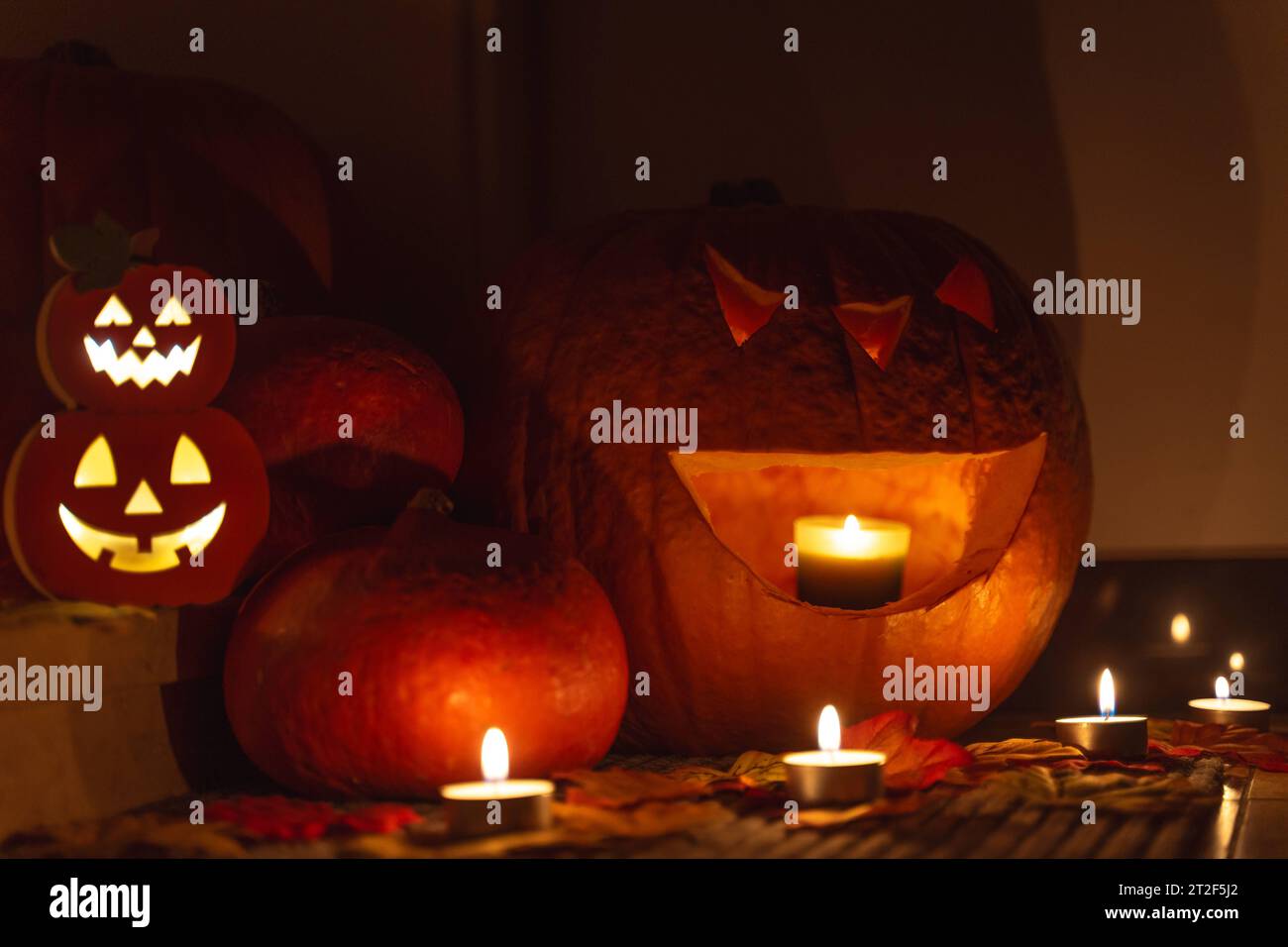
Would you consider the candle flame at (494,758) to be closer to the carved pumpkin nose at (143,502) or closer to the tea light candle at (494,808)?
the tea light candle at (494,808)

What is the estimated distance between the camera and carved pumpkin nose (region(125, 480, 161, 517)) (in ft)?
6.25

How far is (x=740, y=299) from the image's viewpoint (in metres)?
2.14

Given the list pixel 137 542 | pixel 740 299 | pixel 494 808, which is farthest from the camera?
pixel 740 299

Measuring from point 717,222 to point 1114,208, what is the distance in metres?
0.87

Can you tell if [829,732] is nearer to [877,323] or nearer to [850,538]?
[850,538]

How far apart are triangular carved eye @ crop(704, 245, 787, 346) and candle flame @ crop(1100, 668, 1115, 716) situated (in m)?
0.67

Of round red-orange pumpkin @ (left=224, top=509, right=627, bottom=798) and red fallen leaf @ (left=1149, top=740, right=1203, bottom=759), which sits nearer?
round red-orange pumpkin @ (left=224, top=509, right=627, bottom=798)

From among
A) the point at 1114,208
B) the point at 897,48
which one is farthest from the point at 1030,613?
the point at 897,48

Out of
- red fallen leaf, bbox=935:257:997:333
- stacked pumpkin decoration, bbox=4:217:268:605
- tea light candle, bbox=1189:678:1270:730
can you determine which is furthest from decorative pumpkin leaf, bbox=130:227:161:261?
tea light candle, bbox=1189:678:1270:730

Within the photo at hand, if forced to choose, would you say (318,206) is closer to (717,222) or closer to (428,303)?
(428,303)

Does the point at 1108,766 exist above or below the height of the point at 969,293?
below

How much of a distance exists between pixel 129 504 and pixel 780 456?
839 millimetres

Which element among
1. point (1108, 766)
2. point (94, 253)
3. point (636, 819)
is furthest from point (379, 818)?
point (1108, 766)

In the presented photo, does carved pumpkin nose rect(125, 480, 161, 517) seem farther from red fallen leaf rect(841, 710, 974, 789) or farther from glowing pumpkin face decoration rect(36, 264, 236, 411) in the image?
red fallen leaf rect(841, 710, 974, 789)
